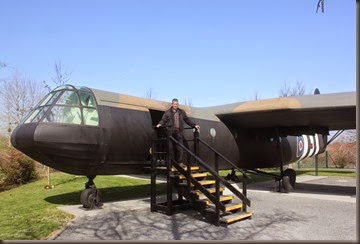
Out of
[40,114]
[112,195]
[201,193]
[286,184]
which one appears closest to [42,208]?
[40,114]

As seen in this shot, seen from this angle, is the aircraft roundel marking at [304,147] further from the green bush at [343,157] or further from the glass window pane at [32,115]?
the glass window pane at [32,115]

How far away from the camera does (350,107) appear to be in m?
11.1

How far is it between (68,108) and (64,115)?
24cm

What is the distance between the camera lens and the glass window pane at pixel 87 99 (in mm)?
9588

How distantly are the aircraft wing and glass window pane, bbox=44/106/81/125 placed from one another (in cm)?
616

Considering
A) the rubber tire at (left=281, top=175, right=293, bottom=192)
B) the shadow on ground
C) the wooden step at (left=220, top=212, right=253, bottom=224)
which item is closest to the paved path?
the wooden step at (left=220, top=212, right=253, bottom=224)

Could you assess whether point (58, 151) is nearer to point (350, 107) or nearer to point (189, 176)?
point (189, 176)

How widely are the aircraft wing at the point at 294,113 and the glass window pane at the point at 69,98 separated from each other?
20.0ft

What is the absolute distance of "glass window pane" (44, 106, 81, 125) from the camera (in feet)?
29.8

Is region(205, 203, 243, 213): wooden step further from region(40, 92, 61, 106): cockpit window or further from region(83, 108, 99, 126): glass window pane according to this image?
region(40, 92, 61, 106): cockpit window

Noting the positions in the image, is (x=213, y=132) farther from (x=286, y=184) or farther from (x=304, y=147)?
(x=304, y=147)

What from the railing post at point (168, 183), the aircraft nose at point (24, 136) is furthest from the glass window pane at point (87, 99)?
the railing post at point (168, 183)

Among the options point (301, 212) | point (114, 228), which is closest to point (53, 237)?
point (114, 228)

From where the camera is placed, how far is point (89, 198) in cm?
983
